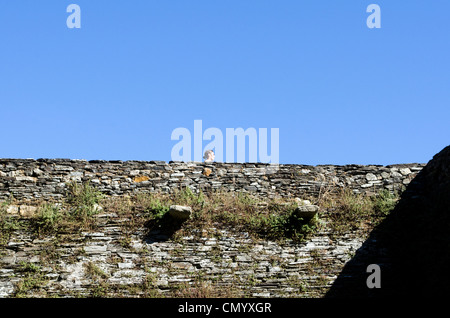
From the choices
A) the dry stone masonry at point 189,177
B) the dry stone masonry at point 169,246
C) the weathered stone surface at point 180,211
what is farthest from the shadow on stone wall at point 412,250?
the weathered stone surface at point 180,211

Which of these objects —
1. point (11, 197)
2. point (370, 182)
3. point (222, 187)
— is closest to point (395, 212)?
point (370, 182)

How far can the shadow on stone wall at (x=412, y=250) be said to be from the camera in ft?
30.6

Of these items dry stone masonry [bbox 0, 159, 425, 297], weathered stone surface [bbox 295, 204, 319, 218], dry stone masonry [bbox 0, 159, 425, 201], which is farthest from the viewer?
dry stone masonry [bbox 0, 159, 425, 201]

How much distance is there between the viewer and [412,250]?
33.0 feet

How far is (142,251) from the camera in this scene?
9.86 m

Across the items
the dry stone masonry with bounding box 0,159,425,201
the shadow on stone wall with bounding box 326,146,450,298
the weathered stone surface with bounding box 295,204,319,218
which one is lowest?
the shadow on stone wall with bounding box 326,146,450,298

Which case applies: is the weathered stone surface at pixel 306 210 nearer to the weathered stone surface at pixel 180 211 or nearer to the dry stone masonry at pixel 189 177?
the dry stone masonry at pixel 189 177

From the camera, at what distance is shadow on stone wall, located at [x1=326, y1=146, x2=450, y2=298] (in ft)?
30.6

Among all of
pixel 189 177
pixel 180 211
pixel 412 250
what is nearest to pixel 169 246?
pixel 180 211

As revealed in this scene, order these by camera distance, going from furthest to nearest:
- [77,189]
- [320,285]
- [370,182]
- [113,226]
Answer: [370,182] < [77,189] < [113,226] < [320,285]

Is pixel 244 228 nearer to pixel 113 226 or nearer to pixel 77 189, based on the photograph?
pixel 113 226

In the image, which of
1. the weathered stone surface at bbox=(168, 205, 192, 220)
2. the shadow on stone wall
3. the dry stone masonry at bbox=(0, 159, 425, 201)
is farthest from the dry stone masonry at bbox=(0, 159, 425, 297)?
the weathered stone surface at bbox=(168, 205, 192, 220)

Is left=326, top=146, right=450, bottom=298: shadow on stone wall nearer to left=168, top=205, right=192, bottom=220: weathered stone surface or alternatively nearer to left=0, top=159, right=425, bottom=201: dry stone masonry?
left=0, top=159, right=425, bottom=201: dry stone masonry
